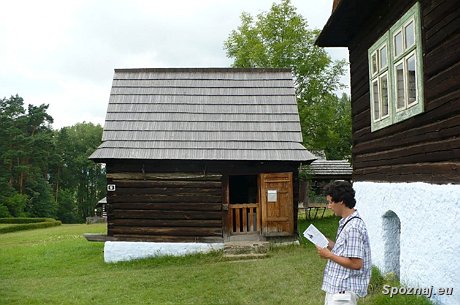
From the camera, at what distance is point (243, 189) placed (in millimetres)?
18562

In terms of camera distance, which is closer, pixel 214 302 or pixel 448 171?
pixel 448 171

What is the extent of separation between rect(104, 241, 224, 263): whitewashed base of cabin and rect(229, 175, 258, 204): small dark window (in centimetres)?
444

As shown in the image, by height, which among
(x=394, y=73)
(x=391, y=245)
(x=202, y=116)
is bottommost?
(x=391, y=245)

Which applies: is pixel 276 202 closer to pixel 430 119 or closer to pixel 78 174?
pixel 430 119

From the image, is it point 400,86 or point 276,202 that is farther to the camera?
point 276,202

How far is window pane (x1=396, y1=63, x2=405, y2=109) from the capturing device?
7363 mm

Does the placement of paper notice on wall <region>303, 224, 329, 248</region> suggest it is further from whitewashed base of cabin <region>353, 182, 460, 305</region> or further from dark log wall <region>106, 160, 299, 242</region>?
dark log wall <region>106, 160, 299, 242</region>

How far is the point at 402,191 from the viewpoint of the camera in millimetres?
7160

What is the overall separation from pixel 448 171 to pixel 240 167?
879 centimetres

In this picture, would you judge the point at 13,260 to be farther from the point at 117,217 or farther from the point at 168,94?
the point at 168,94

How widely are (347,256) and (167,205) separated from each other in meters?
10.6

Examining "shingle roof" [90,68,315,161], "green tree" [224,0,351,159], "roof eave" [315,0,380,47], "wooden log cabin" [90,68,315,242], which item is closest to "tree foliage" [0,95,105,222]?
"green tree" [224,0,351,159]

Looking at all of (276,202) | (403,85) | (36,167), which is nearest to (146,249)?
(276,202)

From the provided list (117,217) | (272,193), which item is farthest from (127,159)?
(272,193)
